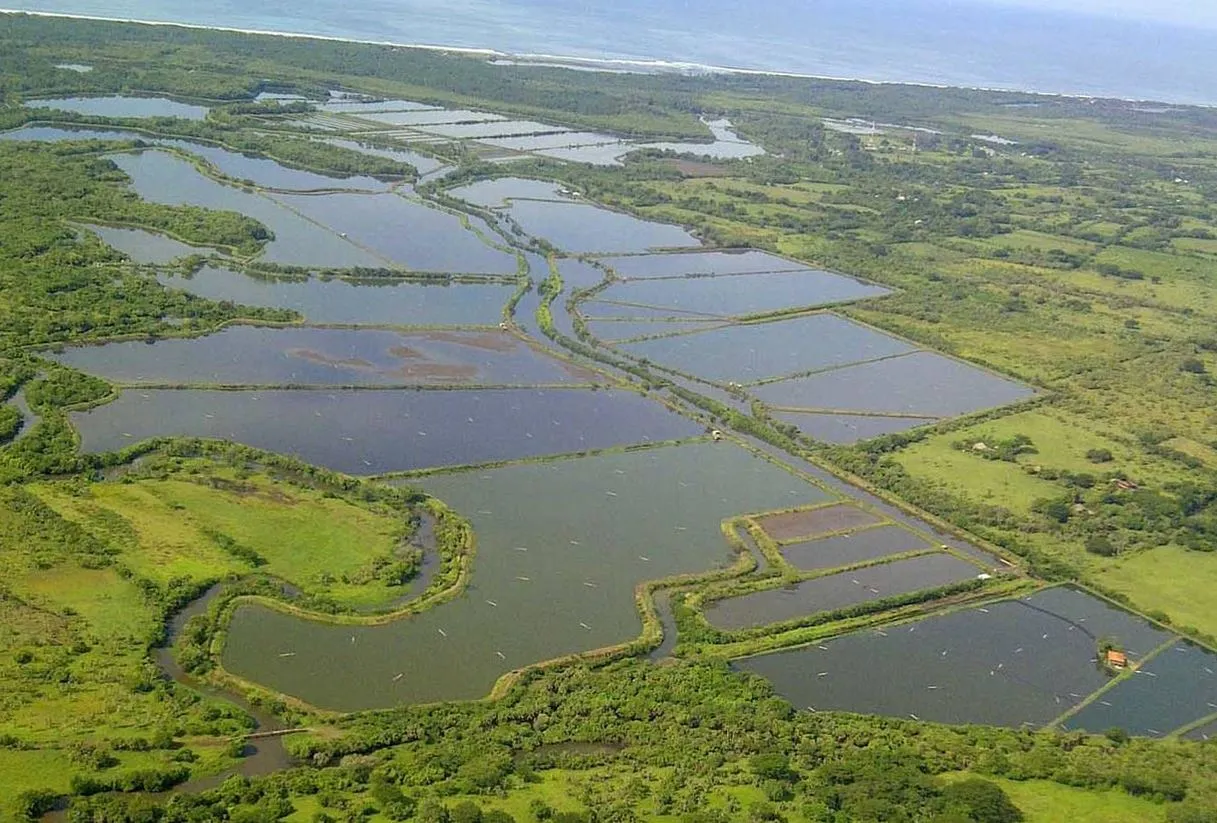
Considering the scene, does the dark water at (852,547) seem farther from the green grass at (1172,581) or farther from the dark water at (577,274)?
the dark water at (577,274)

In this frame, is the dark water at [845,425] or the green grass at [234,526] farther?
the dark water at [845,425]

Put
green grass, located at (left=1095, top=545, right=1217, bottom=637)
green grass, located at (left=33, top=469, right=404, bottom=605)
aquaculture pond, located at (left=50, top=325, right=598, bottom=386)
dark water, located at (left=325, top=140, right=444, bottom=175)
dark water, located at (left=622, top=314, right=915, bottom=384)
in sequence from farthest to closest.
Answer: dark water, located at (left=325, top=140, right=444, bottom=175) < dark water, located at (left=622, top=314, right=915, bottom=384) < aquaculture pond, located at (left=50, top=325, right=598, bottom=386) < green grass, located at (left=1095, top=545, right=1217, bottom=637) < green grass, located at (left=33, top=469, right=404, bottom=605)

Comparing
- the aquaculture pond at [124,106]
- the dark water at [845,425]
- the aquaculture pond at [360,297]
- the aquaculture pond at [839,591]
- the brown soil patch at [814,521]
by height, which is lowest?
the aquaculture pond at [839,591]

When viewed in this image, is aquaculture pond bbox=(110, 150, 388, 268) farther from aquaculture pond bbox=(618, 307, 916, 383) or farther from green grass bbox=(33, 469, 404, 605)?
green grass bbox=(33, 469, 404, 605)

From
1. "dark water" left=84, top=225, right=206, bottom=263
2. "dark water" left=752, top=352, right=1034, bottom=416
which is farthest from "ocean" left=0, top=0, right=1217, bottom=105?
"dark water" left=752, top=352, right=1034, bottom=416

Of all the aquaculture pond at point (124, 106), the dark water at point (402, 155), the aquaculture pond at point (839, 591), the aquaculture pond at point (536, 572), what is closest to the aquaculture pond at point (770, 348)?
the aquaculture pond at point (536, 572)

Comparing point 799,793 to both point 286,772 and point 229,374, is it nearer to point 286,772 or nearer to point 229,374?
point 286,772
